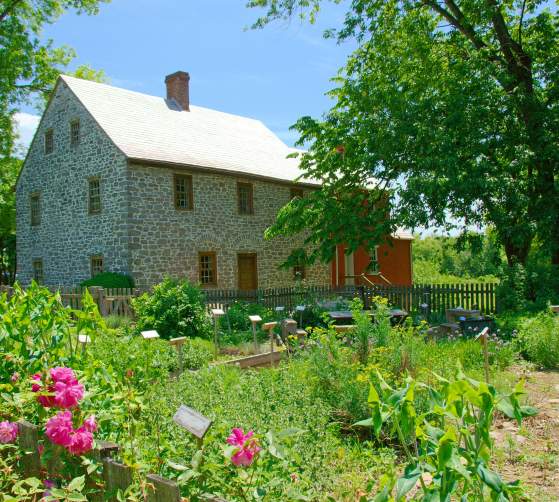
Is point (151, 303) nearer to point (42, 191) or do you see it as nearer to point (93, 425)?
point (93, 425)

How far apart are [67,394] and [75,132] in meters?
19.0

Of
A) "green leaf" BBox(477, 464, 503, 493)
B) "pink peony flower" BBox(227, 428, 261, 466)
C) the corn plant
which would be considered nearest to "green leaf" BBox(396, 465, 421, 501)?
the corn plant

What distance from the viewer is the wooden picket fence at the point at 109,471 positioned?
6.98 ft

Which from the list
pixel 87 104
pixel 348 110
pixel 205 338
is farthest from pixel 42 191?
pixel 205 338

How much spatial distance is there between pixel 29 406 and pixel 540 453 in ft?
12.2

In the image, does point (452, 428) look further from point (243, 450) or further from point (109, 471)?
point (109, 471)

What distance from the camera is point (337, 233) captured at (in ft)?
54.6

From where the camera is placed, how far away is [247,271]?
21062 millimetres

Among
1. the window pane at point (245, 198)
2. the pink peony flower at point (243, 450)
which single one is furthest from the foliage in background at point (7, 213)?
the pink peony flower at point (243, 450)

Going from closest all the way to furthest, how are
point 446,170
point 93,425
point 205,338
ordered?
point 93,425 → point 205,338 → point 446,170

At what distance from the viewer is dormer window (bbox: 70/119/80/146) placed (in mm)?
19578

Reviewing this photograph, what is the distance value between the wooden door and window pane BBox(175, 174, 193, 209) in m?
3.00

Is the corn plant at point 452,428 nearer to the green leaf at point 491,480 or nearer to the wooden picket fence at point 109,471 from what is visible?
the green leaf at point 491,480

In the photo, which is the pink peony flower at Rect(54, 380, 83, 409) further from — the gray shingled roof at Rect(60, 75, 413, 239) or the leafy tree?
the gray shingled roof at Rect(60, 75, 413, 239)
